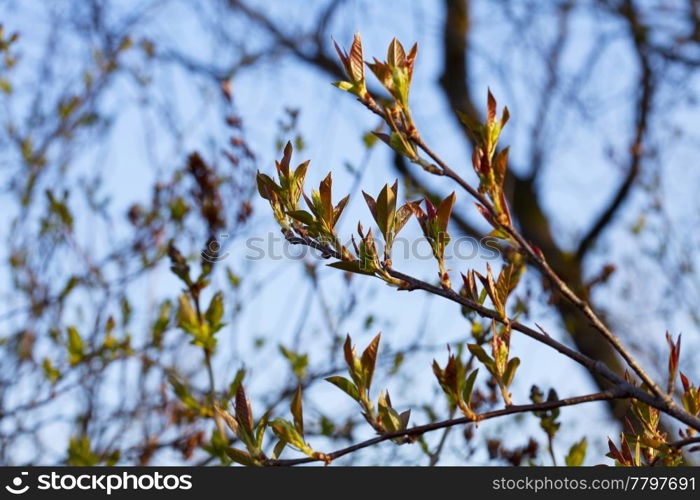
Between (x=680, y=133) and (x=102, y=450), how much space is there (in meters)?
4.35

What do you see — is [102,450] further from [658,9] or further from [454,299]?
[658,9]

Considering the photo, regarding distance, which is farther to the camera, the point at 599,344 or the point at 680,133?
the point at 680,133

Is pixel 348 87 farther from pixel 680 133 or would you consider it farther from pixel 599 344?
pixel 680 133

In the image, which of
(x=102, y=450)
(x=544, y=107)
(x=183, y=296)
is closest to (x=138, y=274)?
(x=102, y=450)

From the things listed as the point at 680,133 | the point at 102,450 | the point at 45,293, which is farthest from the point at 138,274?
the point at 680,133

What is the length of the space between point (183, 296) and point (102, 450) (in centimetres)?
106

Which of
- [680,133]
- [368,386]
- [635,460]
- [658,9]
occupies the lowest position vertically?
[635,460]

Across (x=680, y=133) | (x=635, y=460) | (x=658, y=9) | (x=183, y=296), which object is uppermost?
(x=658, y=9)

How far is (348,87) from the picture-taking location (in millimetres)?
1275

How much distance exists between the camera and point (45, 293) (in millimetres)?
3223
